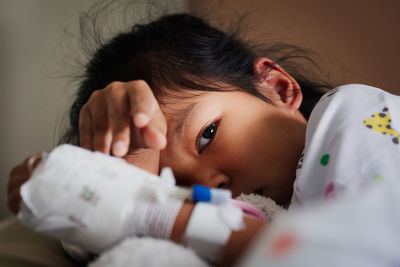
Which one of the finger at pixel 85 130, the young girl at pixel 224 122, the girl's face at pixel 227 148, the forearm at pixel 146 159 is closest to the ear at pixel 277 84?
the young girl at pixel 224 122

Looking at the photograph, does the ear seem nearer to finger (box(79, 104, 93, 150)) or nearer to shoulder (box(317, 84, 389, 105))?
shoulder (box(317, 84, 389, 105))

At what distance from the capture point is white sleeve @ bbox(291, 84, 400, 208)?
0.43 metres

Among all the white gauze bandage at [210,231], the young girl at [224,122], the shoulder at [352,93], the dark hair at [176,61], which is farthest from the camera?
the dark hair at [176,61]

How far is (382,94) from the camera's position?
1.94ft

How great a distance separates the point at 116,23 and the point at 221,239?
1.26 metres

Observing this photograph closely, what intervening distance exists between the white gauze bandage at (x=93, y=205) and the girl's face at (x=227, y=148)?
0.85ft

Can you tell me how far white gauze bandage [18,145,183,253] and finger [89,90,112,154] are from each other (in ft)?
0.29

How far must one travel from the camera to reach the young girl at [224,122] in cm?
45

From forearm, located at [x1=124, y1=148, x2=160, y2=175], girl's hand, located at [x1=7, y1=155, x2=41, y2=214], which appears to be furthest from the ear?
girl's hand, located at [x1=7, y1=155, x2=41, y2=214]

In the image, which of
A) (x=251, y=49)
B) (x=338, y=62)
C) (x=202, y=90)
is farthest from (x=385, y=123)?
(x=338, y=62)

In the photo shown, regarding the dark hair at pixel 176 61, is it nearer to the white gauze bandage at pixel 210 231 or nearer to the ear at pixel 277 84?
the ear at pixel 277 84

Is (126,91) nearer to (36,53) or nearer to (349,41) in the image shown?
(36,53)

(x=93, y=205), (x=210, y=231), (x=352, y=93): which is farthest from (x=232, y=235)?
(x=352, y=93)

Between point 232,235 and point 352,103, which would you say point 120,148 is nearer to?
point 232,235
